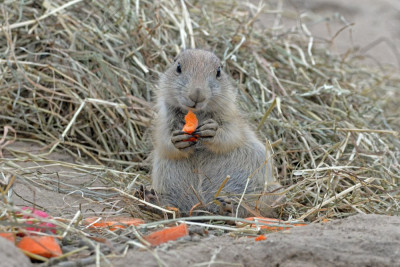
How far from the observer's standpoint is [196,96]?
4.44m

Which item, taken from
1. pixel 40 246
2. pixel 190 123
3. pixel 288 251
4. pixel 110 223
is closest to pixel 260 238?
pixel 288 251

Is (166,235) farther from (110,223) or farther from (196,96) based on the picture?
(196,96)

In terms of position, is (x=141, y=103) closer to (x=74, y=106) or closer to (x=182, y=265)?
(x=74, y=106)

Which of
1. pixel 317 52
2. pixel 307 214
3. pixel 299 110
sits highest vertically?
pixel 317 52

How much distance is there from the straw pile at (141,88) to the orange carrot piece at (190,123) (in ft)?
3.35

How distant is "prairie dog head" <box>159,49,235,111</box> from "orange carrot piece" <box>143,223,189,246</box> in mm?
1145

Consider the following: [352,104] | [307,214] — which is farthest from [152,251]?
[352,104]

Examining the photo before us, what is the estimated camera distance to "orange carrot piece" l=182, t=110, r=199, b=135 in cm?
457

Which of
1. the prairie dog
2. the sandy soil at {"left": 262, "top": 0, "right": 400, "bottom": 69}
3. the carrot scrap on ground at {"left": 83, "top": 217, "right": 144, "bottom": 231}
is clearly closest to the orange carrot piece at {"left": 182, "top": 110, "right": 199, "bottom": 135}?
the prairie dog

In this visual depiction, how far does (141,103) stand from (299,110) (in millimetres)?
1601

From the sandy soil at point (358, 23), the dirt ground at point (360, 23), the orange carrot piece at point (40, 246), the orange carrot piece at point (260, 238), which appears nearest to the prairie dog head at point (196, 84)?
the orange carrot piece at point (260, 238)

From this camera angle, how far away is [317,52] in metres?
7.86

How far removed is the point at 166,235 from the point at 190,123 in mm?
1244

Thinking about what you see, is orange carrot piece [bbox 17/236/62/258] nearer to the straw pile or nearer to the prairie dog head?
the prairie dog head
